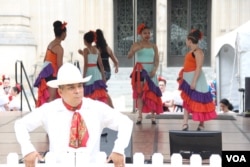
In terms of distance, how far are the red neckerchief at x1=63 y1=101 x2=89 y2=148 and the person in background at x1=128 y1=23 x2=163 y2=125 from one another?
17.1ft

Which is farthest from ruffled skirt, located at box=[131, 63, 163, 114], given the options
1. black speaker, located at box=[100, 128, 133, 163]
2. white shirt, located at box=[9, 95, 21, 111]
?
white shirt, located at box=[9, 95, 21, 111]

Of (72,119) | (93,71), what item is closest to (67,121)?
(72,119)

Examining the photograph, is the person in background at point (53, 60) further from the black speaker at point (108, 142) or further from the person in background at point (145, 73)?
the person in background at point (145, 73)

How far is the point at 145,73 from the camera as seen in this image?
31.3 ft

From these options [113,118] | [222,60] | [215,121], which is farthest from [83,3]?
[113,118]

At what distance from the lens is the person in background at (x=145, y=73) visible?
937cm

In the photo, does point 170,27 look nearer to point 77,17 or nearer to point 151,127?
point 77,17

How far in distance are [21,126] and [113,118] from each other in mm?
686

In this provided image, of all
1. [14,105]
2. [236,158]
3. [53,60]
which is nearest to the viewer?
[236,158]

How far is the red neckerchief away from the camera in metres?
4.12

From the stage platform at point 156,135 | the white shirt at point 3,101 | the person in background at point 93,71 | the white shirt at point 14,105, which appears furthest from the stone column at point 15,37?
the person in background at point 93,71

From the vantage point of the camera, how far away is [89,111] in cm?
421

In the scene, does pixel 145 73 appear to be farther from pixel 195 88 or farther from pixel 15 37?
pixel 15 37

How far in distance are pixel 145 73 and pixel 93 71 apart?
0.94 metres
